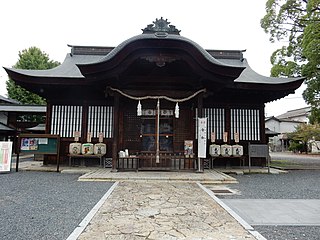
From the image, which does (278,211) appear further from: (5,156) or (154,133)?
(5,156)

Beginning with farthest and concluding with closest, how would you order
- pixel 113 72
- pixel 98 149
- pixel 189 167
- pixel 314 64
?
pixel 314 64 → pixel 98 149 → pixel 189 167 → pixel 113 72

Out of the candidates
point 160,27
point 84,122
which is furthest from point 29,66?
point 160,27

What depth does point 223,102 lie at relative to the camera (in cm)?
1093

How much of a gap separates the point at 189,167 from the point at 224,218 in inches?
199

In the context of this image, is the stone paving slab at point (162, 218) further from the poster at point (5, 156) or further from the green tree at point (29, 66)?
the green tree at point (29, 66)

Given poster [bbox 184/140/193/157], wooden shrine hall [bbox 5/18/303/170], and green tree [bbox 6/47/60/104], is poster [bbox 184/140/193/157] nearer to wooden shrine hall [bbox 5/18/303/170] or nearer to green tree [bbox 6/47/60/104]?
wooden shrine hall [bbox 5/18/303/170]

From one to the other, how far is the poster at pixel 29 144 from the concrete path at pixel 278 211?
7.32 metres

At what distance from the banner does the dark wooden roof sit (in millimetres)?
1501

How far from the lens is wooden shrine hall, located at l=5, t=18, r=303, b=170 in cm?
812

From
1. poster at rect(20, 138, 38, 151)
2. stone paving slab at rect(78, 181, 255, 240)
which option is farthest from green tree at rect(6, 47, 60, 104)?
stone paving slab at rect(78, 181, 255, 240)

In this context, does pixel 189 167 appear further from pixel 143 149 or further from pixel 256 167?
pixel 256 167

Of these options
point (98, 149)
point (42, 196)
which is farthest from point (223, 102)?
point (42, 196)

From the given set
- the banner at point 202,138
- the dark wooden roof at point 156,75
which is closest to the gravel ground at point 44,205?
the banner at point 202,138

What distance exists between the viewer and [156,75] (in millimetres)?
9141
